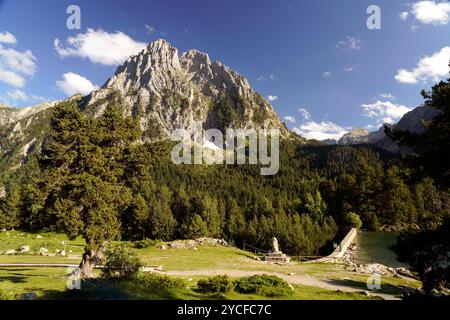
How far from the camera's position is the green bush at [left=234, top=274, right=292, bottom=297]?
21172 mm

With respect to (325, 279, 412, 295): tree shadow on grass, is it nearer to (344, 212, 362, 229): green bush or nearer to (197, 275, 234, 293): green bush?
(197, 275, 234, 293): green bush

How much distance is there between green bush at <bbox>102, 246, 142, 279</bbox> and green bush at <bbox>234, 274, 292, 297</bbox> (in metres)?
7.59

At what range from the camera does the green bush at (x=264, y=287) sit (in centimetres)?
2117

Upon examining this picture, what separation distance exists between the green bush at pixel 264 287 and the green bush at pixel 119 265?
759 cm

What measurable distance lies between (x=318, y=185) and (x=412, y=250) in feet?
418

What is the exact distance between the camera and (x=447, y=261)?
11.1 m

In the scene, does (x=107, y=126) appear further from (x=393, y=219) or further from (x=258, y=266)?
(x=393, y=219)

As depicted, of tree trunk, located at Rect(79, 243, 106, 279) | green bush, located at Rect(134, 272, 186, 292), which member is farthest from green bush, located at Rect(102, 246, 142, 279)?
tree trunk, located at Rect(79, 243, 106, 279)

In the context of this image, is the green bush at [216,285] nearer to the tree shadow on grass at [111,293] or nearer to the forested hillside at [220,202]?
the tree shadow on grass at [111,293]

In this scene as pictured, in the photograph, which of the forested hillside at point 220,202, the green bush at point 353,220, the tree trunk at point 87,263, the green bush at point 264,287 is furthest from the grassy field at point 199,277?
the green bush at point 353,220

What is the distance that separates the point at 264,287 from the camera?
21875mm

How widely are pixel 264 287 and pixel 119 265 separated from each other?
10.4 metres

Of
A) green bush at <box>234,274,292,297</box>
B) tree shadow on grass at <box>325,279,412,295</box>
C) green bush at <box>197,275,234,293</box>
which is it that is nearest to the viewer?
green bush at <box>234,274,292,297</box>

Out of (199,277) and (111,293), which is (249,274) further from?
(111,293)
